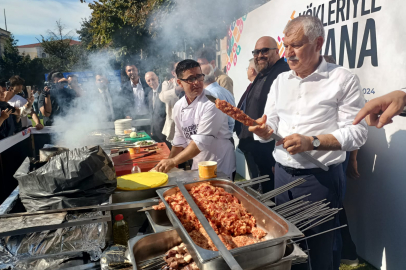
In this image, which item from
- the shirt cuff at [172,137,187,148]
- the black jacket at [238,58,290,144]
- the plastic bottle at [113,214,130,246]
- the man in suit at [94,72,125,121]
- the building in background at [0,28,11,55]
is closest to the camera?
the plastic bottle at [113,214,130,246]

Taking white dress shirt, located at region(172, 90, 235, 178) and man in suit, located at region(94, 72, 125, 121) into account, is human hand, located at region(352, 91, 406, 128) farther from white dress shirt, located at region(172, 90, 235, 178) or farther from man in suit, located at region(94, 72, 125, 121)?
man in suit, located at region(94, 72, 125, 121)

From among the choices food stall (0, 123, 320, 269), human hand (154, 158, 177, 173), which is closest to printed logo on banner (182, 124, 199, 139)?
human hand (154, 158, 177, 173)

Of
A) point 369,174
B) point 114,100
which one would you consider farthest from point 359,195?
point 114,100

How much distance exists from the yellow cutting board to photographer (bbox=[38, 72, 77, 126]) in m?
5.59

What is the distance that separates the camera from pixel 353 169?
131 inches

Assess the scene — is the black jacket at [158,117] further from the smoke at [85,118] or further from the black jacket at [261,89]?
the black jacket at [261,89]

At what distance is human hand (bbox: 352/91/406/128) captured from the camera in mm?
1819

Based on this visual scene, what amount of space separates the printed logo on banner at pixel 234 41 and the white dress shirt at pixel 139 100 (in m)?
2.63

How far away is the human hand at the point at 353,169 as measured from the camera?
10.9 feet

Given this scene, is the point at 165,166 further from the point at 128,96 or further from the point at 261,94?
the point at 128,96

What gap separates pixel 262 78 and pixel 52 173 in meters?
3.14

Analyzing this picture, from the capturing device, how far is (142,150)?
416 centimetres

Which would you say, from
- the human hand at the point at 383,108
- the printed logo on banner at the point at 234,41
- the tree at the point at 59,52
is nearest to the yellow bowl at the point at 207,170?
the human hand at the point at 383,108

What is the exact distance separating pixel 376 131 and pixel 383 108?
1.41 m
